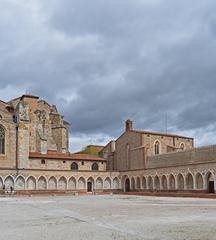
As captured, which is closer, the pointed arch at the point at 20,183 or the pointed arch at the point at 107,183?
the pointed arch at the point at 20,183

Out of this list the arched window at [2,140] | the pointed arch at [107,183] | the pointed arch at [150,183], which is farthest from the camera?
the pointed arch at [107,183]

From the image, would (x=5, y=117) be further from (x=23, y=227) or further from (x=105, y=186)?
(x=23, y=227)

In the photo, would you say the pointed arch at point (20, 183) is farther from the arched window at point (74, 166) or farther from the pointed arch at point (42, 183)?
the arched window at point (74, 166)

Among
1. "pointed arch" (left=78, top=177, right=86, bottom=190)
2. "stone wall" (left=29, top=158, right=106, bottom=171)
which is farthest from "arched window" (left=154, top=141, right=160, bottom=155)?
"pointed arch" (left=78, top=177, right=86, bottom=190)

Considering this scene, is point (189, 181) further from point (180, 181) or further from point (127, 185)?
point (127, 185)

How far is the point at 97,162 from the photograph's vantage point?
6494cm

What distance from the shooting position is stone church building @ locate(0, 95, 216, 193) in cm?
4725

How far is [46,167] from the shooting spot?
57.4 meters

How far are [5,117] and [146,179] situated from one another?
2232 centimetres

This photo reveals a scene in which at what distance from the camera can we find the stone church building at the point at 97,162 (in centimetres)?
4725

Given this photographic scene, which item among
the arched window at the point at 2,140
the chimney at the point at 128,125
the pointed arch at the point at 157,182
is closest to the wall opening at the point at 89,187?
the chimney at the point at 128,125

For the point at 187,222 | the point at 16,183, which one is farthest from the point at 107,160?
the point at 187,222

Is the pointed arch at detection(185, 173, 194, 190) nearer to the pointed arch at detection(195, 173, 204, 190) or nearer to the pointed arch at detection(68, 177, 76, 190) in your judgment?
the pointed arch at detection(195, 173, 204, 190)

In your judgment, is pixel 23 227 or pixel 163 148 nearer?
pixel 23 227
